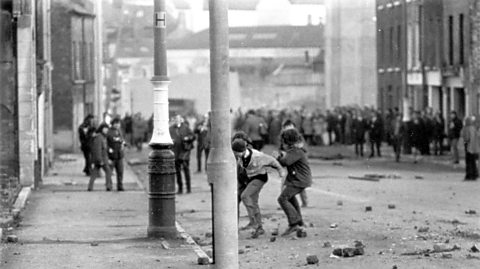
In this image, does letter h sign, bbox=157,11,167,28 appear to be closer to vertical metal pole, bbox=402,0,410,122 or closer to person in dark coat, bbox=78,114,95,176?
person in dark coat, bbox=78,114,95,176

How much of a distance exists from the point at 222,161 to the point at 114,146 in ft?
58.0

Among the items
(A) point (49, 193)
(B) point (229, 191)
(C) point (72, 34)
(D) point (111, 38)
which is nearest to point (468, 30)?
(C) point (72, 34)

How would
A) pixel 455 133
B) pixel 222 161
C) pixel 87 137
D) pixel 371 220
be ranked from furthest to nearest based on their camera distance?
pixel 455 133 < pixel 87 137 < pixel 371 220 < pixel 222 161

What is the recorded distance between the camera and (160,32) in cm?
1911

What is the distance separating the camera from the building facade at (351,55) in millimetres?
84688

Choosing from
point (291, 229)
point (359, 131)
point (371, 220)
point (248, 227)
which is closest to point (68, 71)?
point (359, 131)

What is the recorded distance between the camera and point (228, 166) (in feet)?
39.6

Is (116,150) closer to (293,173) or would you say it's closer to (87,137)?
(87,137)

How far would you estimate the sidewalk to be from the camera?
15.9 metres

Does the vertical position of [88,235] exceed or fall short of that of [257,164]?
it falls short

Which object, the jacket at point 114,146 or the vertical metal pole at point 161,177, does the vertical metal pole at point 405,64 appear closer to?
the jacket at point 114,146

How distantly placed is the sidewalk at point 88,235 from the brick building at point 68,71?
25.1m

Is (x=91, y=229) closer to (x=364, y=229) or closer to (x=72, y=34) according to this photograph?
(x=364, y=229)

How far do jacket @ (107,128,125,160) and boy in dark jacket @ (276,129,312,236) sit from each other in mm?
11009
